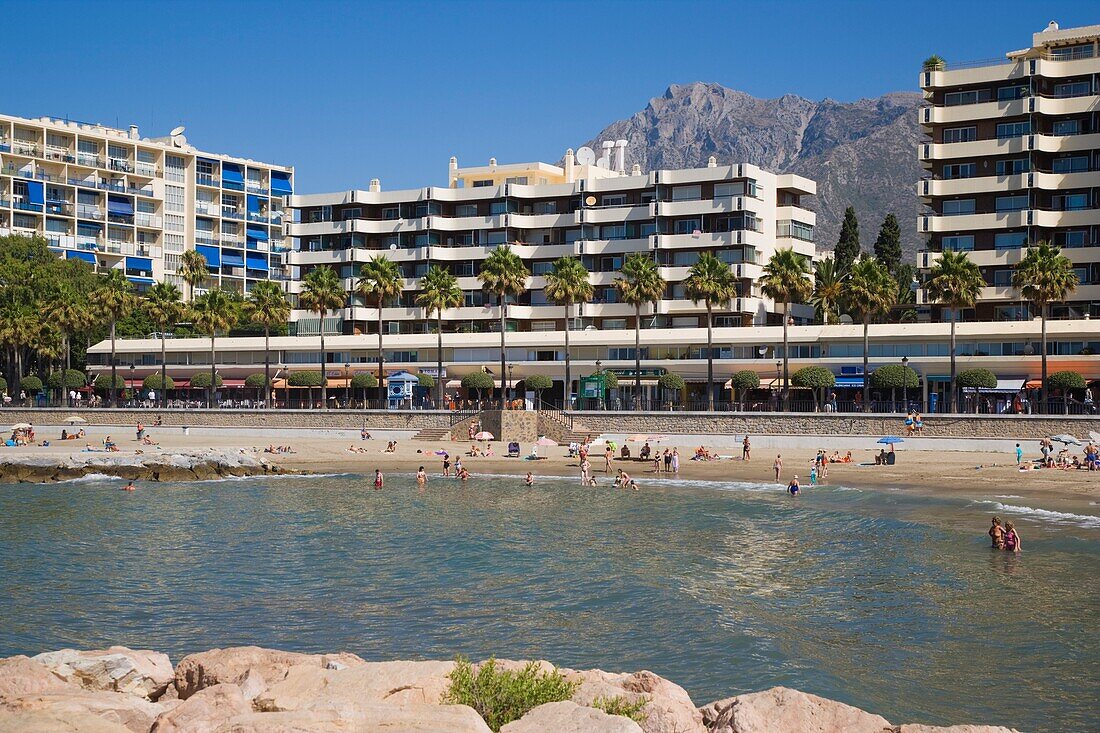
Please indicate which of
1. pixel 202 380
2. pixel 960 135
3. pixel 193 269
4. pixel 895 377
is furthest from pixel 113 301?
pixel 960 135

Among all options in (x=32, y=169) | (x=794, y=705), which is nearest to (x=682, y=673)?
(x=794, y=705)

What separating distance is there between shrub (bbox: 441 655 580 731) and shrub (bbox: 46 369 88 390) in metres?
89.8

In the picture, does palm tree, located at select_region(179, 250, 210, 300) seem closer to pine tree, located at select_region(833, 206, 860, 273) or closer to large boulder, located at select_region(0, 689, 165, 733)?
pine tree, located at select_region(833, 206, 860, 273)

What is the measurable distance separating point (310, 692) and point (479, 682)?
2.35 meters

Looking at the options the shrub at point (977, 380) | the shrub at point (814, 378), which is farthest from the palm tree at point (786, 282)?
the shrub at point (977, 380)

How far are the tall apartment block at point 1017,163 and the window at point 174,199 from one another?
328ft

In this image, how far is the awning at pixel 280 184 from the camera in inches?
6437

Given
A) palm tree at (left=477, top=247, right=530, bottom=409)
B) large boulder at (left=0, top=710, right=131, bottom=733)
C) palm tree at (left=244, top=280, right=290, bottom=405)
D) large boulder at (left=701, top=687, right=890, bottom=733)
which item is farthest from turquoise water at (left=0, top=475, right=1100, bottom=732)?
palm tree at (left=244, top=280, right=290, bottom=405)

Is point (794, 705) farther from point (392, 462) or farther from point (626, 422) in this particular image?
point (626, 422)

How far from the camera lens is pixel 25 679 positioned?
49.1ft

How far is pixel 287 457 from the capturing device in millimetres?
68562

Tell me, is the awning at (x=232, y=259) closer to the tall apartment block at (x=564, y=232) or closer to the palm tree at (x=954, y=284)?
the tall apartment block at (x=564, y=232)

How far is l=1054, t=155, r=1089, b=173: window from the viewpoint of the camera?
284ft

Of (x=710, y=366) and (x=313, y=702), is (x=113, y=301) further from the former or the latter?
(x=313, y=702)
